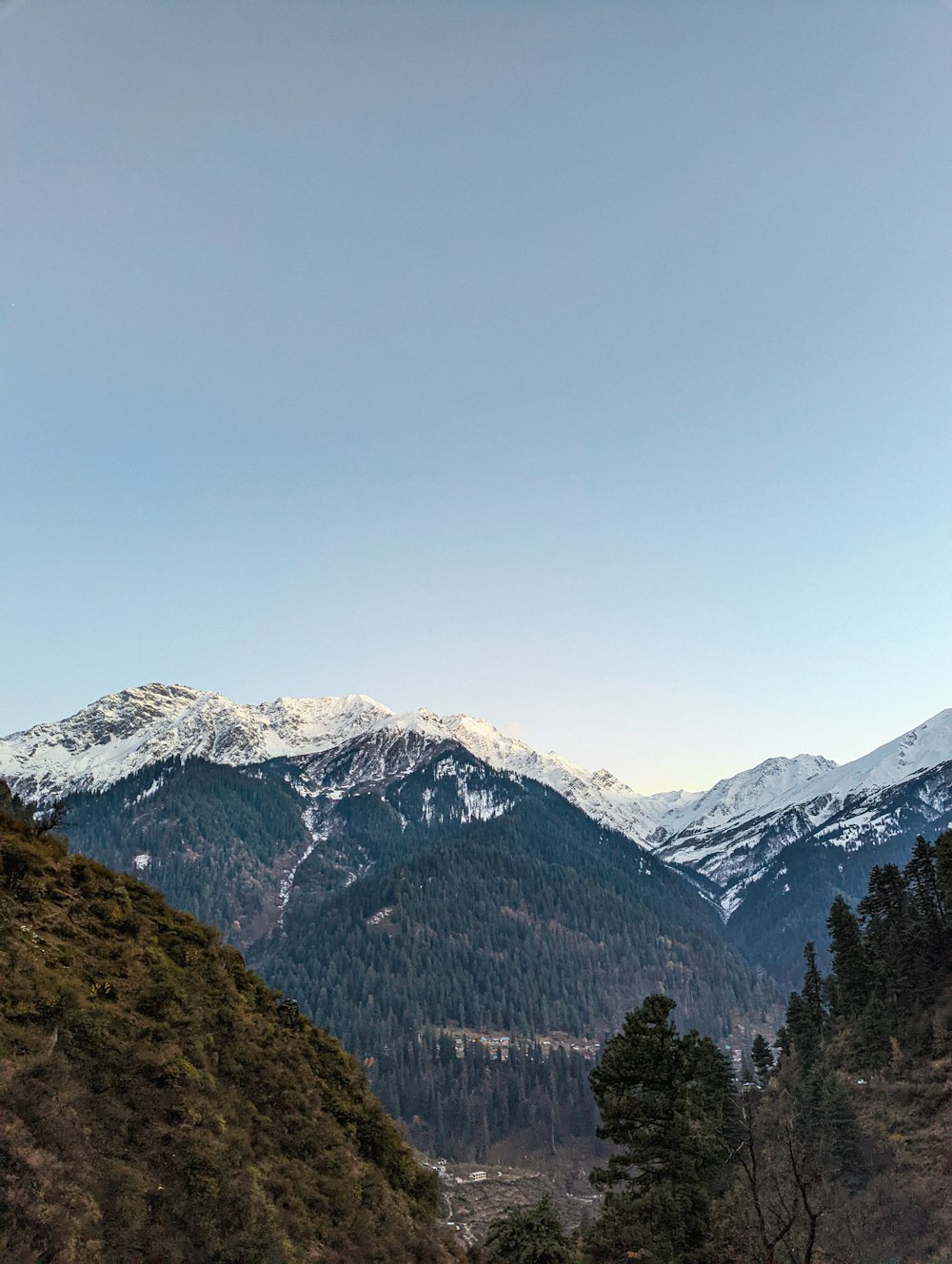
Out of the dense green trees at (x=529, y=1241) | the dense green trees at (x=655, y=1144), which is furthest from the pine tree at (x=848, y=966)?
the dense green trees at (x=529, y=1241)

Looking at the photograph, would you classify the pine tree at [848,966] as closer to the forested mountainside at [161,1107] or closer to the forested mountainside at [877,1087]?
the forested mountainside at [877,1087]

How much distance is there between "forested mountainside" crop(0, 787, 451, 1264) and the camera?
69.1 ft

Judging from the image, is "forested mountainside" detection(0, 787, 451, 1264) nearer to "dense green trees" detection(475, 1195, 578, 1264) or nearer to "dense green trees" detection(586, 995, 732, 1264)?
Result: "dense green trees" detection(475, 1195, 578, 1264)

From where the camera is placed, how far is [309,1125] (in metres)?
31.7

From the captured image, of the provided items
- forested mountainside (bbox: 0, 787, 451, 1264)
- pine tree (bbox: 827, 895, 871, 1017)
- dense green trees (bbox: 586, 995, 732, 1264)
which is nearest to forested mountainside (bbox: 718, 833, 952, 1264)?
pine tree (bbox: 827, 895, 871, 1017)

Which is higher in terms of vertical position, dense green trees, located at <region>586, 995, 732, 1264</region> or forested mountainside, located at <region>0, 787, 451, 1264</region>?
forested mountainside, located at <region>0, 787, 451, 1264</region>

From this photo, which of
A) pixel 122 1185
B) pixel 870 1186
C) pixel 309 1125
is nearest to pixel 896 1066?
pixel 870 1186

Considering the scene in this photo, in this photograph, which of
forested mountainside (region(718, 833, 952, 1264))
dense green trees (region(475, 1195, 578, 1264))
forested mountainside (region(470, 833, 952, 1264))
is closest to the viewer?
forested mountainside (region(470, 833, 952, 1264))

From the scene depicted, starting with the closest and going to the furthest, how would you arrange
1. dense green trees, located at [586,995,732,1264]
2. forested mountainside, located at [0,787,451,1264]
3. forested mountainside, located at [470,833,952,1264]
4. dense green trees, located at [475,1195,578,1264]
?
forested mountainside, located at [0,787,451,1264]
dense green trees, located at [586,995,732,1264]
forested mountainside, located at [470,833,952,1264]
dense green trees, located at [475,1195,578,1264]

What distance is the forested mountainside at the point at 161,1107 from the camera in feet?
69.1

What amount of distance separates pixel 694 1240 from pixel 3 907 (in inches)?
1371

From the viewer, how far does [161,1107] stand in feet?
83.4

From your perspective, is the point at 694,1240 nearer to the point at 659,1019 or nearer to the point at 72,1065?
the point at 659,1019

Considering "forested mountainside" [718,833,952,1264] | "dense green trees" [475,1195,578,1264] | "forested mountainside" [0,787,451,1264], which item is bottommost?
"forested mountainside" [718,833,952,1264]
